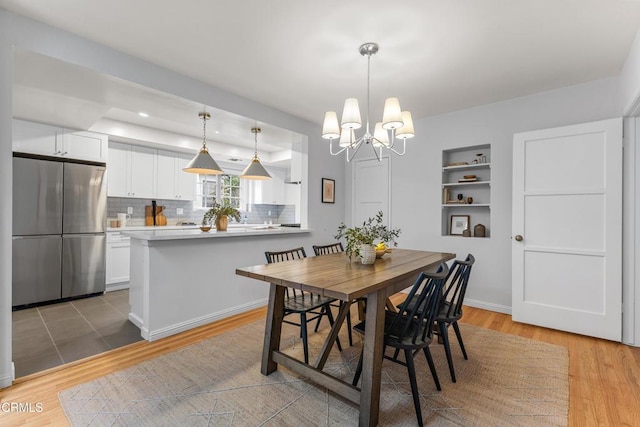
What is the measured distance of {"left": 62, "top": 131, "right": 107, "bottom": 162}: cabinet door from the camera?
4.13 metres

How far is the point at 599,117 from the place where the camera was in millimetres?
3088

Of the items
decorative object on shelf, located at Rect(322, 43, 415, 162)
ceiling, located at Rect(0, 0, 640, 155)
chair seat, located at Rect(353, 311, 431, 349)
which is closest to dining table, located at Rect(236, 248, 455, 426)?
chair seat, located at Rect(353, 311, 431, 349)

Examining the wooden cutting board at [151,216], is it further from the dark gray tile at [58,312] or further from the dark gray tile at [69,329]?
the dark gray tile at [69,329]

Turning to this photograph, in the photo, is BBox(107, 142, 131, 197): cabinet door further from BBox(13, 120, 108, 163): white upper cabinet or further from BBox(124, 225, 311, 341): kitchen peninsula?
BBox(124, 225, 311, 341): kitchen peninsula

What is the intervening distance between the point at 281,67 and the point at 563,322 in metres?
3.65

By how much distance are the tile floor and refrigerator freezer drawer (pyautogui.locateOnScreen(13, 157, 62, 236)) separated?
977 mm

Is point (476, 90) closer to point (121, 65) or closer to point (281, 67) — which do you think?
point (281, 67)

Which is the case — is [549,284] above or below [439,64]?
below

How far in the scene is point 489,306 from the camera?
3.75 m

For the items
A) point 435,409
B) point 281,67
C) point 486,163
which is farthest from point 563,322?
point 281,67

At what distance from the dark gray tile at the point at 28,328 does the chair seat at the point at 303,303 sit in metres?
2.38

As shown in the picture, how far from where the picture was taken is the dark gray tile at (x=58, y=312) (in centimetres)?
336

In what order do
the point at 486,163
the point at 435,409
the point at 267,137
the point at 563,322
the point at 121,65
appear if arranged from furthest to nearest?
the point at 267,137
the point at 486,163
the point at 563,322
the point at 121,65
the point at 435,409

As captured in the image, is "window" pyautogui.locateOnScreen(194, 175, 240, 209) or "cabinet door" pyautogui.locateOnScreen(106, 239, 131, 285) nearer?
"cabinet door" pyautogui.locateOnScreen(106, 239, 131, 285)
